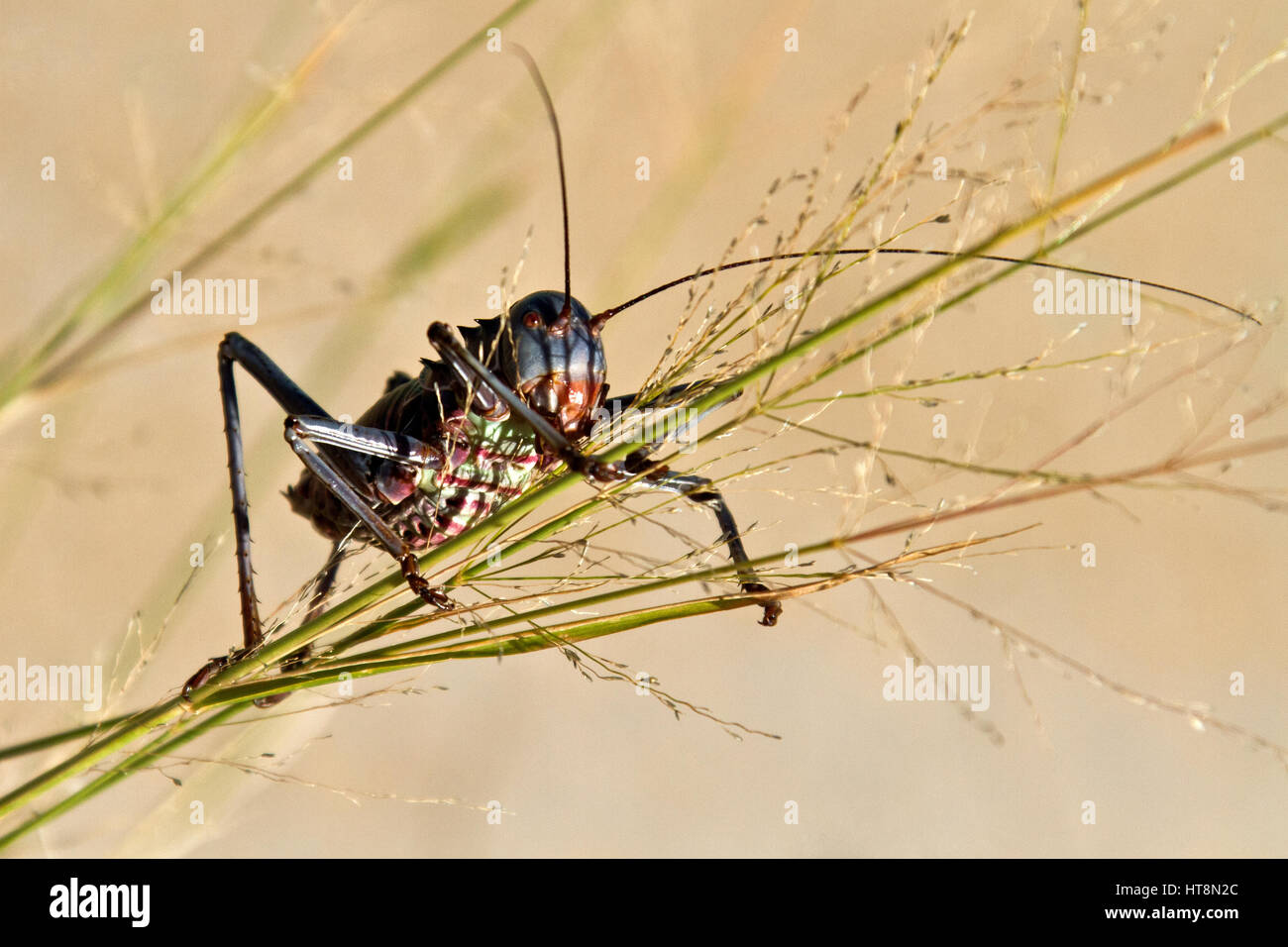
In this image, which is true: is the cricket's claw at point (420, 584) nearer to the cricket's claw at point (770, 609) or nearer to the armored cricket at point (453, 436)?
the armored cricket at point (453, 436)

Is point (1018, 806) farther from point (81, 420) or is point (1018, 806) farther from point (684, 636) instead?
point (81, 420)

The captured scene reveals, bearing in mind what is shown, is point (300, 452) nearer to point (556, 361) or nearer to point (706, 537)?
point (556, 361)

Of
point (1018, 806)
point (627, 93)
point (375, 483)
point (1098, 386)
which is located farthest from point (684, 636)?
point (375, 483)

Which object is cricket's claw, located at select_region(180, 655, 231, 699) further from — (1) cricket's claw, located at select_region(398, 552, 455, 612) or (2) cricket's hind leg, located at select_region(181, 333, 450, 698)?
(1) cricket's claw, located at select_region(398, 552, 455, 612)

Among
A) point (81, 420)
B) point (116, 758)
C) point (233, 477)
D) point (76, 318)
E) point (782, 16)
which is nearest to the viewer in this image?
point (116, 758)

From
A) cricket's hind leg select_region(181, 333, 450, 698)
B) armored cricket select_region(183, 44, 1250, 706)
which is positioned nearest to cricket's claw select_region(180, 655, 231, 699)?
cricket's hind leg select_region(181, 333, 450, 698)

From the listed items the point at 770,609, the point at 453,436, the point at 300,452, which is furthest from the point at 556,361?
the point at 770,609
